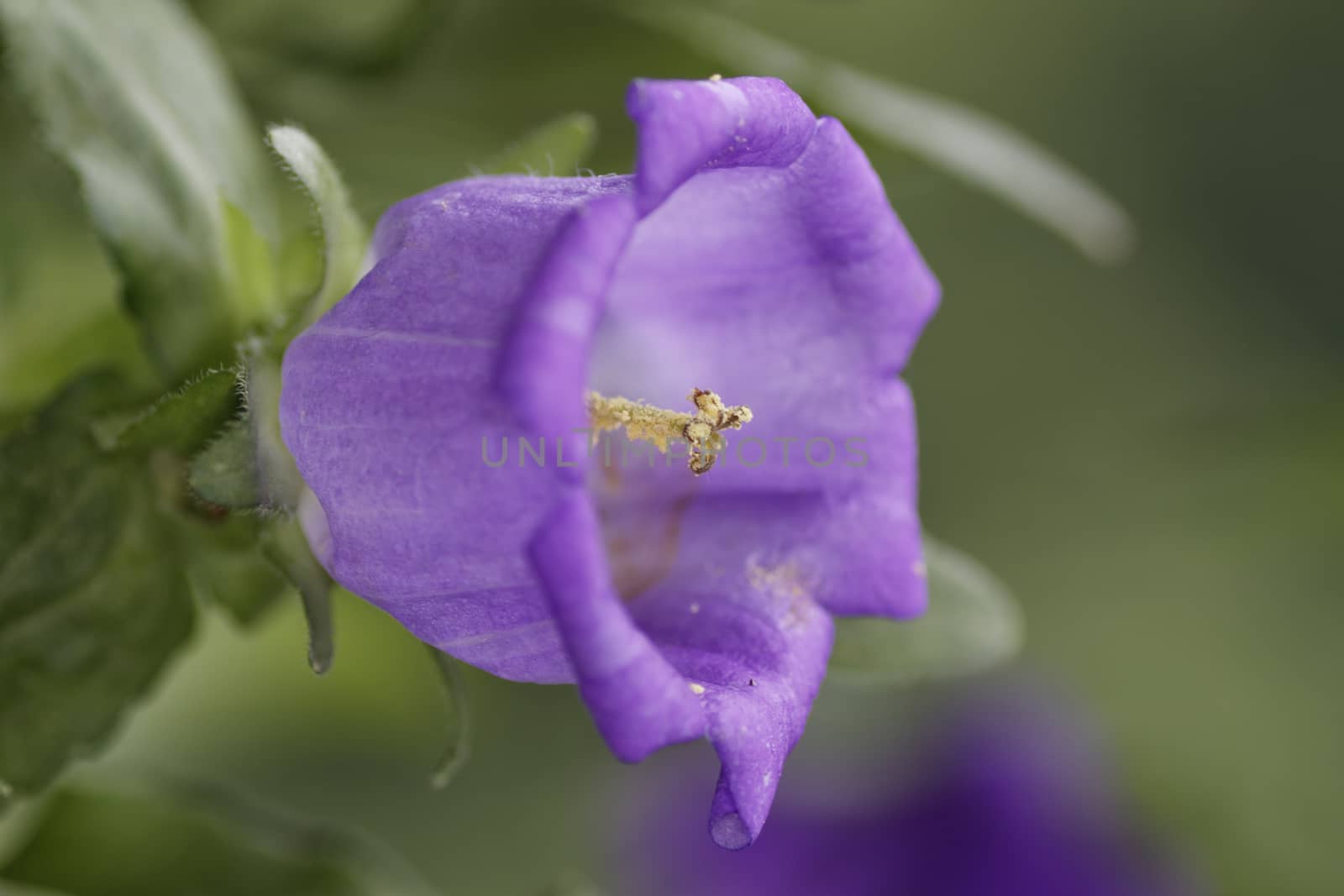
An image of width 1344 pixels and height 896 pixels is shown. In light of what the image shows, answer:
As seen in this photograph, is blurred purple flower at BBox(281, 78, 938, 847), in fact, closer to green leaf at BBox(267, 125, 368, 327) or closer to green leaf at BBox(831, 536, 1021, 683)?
green leaf at BBox(267, 125, 368, 327)

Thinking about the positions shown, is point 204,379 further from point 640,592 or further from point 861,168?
point 861,168

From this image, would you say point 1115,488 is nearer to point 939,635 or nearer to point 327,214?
point 939,635

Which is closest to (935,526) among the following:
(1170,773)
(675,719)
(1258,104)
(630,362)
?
(1170,773)

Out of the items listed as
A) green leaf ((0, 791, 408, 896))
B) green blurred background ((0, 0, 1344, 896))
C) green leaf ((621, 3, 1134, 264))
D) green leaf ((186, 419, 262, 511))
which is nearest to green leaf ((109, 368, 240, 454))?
green leaf ((186, 419, 262, 511))

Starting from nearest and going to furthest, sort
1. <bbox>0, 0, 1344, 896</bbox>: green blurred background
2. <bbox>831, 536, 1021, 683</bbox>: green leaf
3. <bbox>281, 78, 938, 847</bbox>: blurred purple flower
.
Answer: <bbox>281, 78, 938, 847</bbox>: blurred purple flower, <bbox>831, 536, 1021, 683</bbox>: green leaf, <bbox>0, 0, 1344, 896</bbox>: green blurred background

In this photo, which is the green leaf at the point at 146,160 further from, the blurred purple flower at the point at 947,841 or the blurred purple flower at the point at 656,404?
the blurred purple flower at the point at 947,841

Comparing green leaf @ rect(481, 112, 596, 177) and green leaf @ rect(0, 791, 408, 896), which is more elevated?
green leaf @ rect(481, 112, 596, 177)

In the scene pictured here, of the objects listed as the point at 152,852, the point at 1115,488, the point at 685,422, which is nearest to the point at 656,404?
the point at 685,422
